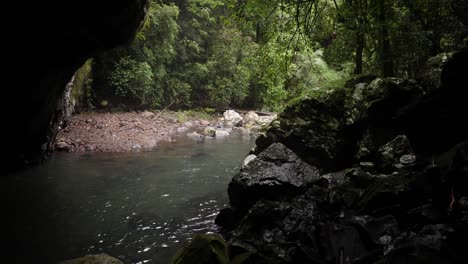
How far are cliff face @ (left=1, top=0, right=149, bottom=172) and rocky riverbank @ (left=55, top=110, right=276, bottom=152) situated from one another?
444 cm

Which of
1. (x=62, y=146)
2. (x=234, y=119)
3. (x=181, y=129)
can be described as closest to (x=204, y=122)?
(x=234, y=119)

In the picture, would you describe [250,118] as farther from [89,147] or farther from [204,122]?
[89,147]

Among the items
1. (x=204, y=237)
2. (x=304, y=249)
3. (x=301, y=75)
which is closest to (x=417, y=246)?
(x=304, y=249)

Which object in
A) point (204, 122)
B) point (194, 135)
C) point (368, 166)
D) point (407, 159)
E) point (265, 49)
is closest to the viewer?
point (407, 159)

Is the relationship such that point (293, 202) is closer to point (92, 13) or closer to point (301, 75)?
point (92, 13)

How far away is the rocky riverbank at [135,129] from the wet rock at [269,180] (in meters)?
6.24

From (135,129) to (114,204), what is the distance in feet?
29.5

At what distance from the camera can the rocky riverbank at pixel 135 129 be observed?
13375 mm

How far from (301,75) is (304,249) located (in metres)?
14.9

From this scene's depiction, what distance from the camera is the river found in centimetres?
571

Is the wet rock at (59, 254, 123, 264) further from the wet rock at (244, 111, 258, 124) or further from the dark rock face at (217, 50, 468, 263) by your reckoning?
the wet rock at (244, 111, 258, 124)

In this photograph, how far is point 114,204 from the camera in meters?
7.79

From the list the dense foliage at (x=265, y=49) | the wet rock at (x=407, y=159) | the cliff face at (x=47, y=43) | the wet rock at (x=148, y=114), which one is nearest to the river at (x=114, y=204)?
the cliff face at (x=47, y=43)

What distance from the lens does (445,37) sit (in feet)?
28.3
